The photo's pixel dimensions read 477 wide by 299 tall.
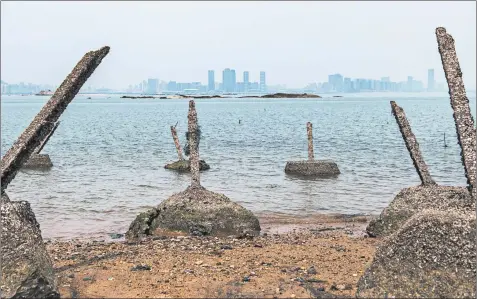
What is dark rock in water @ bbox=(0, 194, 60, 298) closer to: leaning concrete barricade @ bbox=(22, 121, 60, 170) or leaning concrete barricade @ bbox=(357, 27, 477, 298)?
leaning concrete barricade @ bbox=(357, 27, 477, 298)

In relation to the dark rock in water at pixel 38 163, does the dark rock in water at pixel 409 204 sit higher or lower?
higher

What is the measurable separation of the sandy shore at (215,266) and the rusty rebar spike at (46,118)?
257 centimetres

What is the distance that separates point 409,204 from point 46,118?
34.8 ft

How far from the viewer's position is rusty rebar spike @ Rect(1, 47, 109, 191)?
418 inches

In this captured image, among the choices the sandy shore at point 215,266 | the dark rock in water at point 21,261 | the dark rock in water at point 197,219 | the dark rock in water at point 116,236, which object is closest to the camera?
the dark rock in water at point 21,261

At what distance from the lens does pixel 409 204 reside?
16.1 metres

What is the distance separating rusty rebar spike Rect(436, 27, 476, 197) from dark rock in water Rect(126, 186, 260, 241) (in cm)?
796

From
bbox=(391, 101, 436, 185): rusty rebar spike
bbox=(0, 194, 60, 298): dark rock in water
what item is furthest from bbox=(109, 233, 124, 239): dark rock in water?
bbox=(391, 101, 436, 185): rusty rebar spike

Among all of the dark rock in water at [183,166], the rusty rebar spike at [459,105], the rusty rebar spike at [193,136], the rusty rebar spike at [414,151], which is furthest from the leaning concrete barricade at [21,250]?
the dark rock in water at [183,166]

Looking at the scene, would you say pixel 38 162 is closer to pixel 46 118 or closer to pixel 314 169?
pixel 314 169

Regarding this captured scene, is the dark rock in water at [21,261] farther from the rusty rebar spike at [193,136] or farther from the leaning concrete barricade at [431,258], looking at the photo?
the rusty rebar spike at [193,136]

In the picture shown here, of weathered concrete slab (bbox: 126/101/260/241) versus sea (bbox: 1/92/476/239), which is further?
sea (bbox: 1/92/476/239)

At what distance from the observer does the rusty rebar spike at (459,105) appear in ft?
31.9

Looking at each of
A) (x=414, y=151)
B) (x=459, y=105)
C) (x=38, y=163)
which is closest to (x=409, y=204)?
(x=414, y=151)
